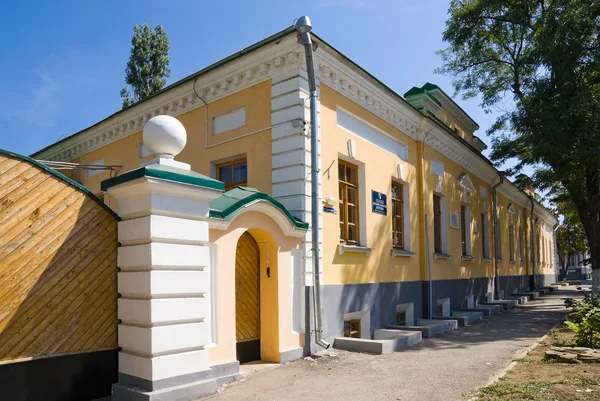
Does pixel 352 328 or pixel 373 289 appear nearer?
pixel 352 328

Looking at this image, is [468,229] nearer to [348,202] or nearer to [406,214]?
[406,214]

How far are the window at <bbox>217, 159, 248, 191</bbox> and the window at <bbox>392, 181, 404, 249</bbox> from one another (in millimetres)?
3875

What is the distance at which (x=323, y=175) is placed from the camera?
863 cm

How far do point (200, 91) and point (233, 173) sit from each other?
1871 mm

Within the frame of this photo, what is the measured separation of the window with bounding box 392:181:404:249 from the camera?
1150 centimetres

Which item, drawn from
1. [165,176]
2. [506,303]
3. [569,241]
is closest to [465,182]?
[506,303]

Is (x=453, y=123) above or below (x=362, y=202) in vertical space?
above

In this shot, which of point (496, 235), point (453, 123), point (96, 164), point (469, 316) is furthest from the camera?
point (496, 235)

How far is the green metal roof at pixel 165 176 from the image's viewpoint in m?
5.23

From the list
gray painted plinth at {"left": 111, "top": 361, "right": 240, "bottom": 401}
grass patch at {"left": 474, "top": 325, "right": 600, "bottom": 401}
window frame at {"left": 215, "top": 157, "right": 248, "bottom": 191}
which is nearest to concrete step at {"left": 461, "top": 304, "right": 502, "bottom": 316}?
grass patch at {"left": 474, "top": 325, "right": 600, "bottom": 401}

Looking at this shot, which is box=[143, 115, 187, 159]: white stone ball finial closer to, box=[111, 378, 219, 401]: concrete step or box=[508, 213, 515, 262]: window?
box=[111, 378, 219, 401]: concrete step

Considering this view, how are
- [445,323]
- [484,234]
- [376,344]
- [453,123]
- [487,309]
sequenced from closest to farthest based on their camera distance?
[376,344]
[445,323]
[487,309]
[453,123]
[484,234]

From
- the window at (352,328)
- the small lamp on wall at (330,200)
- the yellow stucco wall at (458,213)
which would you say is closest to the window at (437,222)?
the yellow stucco wall at (458,213)

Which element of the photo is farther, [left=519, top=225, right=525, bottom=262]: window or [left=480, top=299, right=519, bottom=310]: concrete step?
[left=519, top=225, right=525, bottom=262]: window
